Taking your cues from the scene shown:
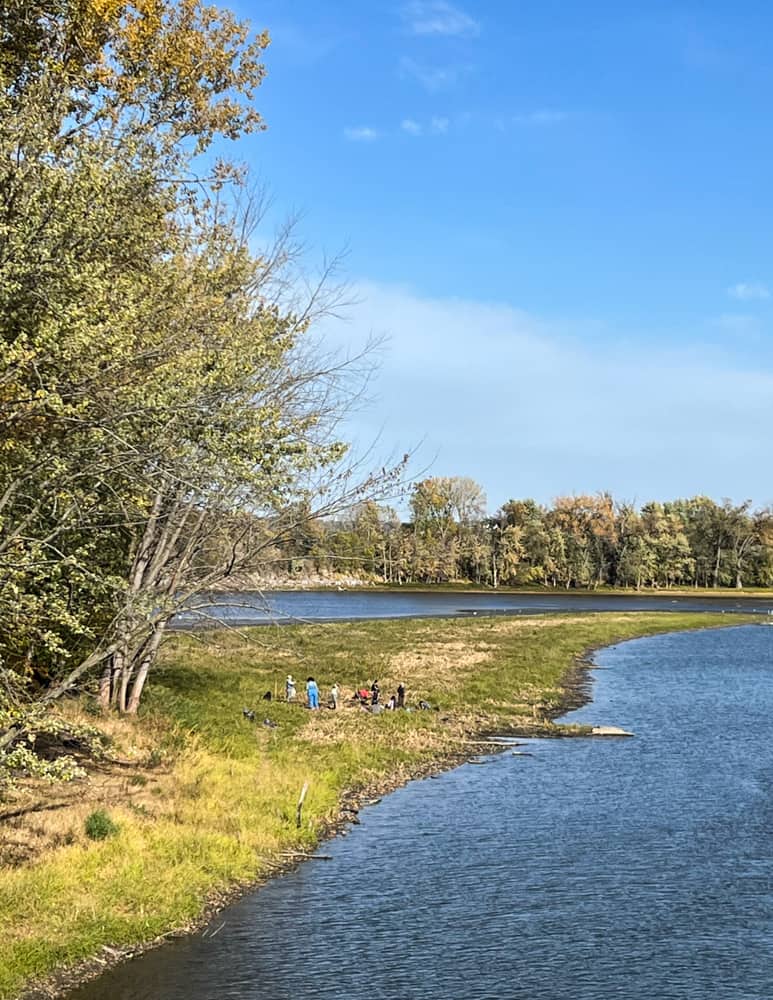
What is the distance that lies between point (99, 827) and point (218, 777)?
6.25 metres

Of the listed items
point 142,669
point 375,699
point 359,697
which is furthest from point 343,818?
point 359,697

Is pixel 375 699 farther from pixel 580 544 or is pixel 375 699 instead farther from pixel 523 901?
pixel 580 544

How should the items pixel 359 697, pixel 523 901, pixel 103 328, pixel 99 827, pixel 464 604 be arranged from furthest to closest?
pixel 464 604 < pixel 359 697 < pixel 99 827 < pixel 523 901 < pixel 103 328

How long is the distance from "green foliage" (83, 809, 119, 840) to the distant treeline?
504ft

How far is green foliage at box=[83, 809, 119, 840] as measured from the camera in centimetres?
2039

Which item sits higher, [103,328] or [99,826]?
[103,328]

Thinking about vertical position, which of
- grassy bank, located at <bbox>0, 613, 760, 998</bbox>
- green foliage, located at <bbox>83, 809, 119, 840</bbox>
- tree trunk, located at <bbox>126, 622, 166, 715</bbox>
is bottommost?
grassy bank, located at <bbox>0, 613, 760, 998</bbox>

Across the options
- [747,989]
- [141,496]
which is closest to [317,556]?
[141,496]

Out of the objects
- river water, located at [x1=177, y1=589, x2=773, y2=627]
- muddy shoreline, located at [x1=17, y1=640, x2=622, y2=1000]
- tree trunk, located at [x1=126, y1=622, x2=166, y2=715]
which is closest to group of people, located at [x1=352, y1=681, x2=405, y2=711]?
muddy shoreline, located at [x1=17, y1=640, x2=622, y2=1000]

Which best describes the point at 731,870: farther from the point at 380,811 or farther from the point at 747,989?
the point at 380,811

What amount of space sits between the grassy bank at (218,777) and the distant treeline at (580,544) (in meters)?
121

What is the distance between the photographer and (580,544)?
180125 millimetres

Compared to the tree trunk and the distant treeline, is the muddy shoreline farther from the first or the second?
the distant treeline

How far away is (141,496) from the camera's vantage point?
61.4 ft
